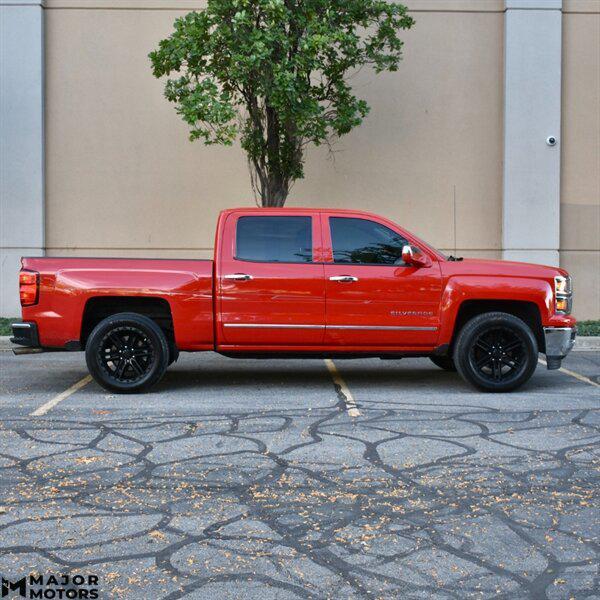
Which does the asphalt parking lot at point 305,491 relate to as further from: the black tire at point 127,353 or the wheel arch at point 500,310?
the wheel arch at point 500,310

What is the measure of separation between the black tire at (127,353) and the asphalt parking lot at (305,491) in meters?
0.21

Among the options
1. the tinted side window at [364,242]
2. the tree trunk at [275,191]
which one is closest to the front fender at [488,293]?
the tinted side window at [364,242]

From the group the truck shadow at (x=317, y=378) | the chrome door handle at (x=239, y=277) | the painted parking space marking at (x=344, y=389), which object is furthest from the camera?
the truck shadow at (x=317, y=378)

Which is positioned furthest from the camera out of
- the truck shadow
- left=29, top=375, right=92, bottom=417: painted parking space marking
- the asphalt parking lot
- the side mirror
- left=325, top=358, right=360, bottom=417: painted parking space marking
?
the truck shadow

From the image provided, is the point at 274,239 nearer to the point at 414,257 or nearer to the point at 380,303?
the point at 380,303

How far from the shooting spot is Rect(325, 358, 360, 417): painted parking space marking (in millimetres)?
8453

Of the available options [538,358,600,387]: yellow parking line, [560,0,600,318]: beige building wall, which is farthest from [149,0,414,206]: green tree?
[538,358,600,387]: yellow parking line

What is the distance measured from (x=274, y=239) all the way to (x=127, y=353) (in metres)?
1.92

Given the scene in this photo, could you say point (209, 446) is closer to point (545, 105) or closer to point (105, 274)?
point (105, 274)

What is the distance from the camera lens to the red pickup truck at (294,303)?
938 cm

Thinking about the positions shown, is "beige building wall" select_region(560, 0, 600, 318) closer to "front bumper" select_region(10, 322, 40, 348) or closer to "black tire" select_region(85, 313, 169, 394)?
"black tire" select_region(85, 313, 169, 394)

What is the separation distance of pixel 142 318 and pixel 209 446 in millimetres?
2788

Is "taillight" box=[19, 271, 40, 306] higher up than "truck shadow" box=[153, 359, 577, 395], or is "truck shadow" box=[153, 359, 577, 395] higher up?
"taillight" box=[19, 271, 40, 306]

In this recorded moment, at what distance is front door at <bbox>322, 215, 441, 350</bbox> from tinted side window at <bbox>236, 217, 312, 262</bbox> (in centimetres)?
35
